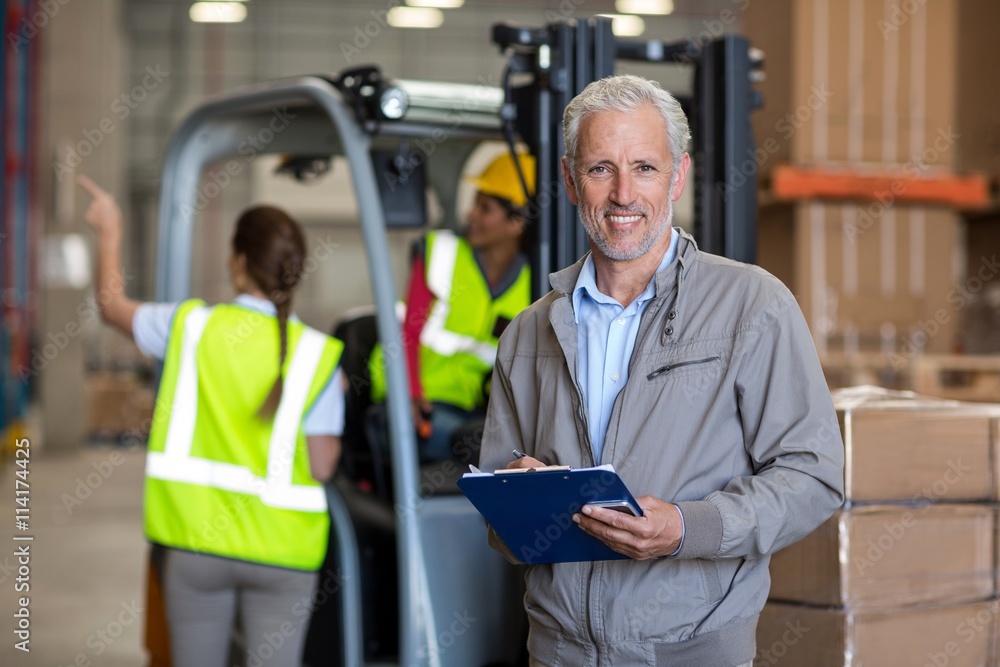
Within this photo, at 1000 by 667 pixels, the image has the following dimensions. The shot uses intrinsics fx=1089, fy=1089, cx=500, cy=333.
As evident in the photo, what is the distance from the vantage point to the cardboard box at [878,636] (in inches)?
95.6

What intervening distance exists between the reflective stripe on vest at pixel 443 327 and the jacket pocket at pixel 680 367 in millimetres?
2051

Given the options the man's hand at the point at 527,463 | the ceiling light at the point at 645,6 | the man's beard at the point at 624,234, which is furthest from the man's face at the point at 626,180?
the ceiling light at the point at 645,6

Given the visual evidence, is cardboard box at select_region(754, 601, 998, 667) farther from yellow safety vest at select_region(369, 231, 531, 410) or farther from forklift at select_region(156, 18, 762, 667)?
yellow safety vest at select_region(369, 231, 531, 410)

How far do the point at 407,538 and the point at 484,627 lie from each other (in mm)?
390

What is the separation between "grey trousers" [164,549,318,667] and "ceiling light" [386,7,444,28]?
15.9 metres

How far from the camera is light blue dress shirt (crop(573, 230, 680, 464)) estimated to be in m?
1.87

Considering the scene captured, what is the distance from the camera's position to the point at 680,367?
1.80 meters

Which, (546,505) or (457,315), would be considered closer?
(546,505)

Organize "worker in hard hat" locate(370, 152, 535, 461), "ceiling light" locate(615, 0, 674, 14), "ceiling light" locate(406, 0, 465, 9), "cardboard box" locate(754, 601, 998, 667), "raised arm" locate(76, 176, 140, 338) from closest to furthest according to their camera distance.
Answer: "cardboard box" locate(754, 601, 998, 667)
"raised arm" locate(76, 176, 140, 338)
"worker in hard hat" locate(370, 152, 535, 461)
"ceiling light" locate(615, 0, 674, 14)
"ceiling light" locate(406, 0, 465, 9)

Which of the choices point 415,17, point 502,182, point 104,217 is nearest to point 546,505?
point 104,217

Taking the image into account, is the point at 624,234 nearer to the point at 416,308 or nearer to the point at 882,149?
the point at 416,308

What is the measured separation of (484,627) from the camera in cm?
340

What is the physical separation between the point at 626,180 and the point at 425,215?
1770 millimetres

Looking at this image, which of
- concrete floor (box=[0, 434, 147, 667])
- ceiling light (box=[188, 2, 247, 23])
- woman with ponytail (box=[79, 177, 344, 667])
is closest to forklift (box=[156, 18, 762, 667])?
woman with ponytail (box=[79, 177, 344, 667])
